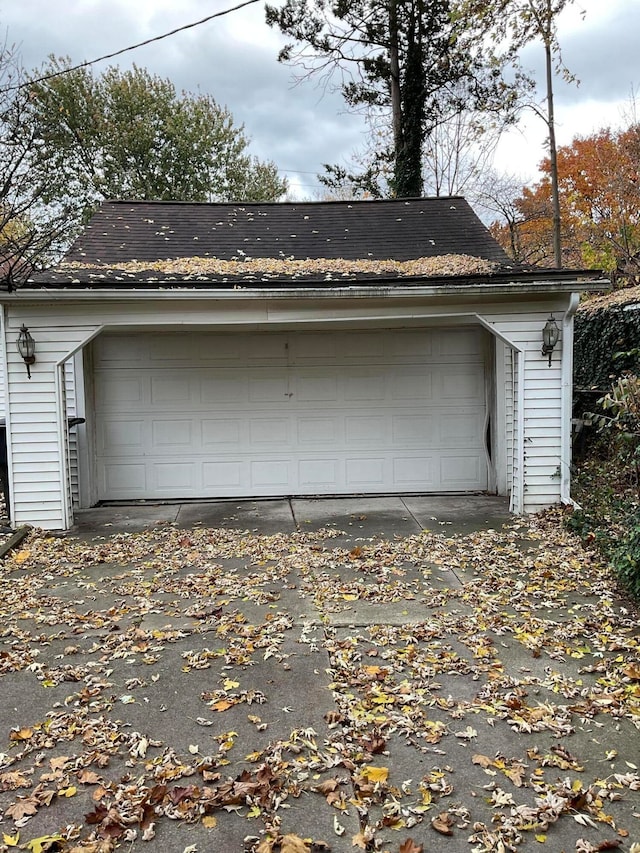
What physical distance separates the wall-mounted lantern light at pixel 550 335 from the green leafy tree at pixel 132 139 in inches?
552

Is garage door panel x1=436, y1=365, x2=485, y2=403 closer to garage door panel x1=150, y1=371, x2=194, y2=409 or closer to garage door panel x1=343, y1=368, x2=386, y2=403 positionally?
garage door panel x1=343, y1=368, x2=386, y2=403

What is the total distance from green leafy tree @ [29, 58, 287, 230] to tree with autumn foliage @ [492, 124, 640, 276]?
8.92 meters

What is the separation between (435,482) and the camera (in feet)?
24.3

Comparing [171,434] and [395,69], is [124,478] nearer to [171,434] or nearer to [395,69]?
[171,434]

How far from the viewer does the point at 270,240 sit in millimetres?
7672

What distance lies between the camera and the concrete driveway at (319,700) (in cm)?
204

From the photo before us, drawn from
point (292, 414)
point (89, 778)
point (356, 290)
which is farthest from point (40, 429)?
point (89, 778)

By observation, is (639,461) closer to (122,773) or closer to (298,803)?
(298,803)

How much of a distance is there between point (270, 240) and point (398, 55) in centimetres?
970

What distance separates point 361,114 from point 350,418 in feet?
36.3

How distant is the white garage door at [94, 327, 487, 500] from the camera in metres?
7.18

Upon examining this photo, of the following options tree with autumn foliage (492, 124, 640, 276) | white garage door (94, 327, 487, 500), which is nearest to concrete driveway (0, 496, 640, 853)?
white garage door (94, 327, 487, 500)

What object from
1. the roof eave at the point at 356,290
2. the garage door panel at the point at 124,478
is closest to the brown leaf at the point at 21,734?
the roof eave at the point at 356,290

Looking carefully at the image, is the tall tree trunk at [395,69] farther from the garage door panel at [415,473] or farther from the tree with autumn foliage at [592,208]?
the garage door panel at [415,473]
